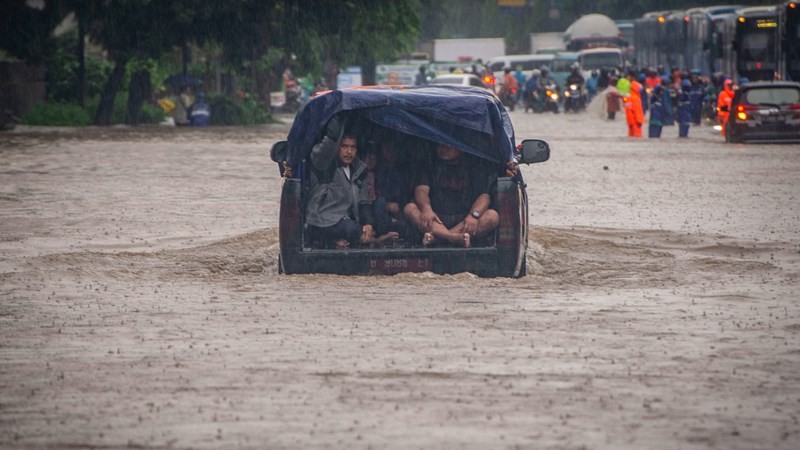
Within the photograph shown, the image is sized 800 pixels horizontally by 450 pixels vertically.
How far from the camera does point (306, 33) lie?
45.4 metres

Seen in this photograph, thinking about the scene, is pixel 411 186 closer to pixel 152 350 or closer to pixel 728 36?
pixel 152 350

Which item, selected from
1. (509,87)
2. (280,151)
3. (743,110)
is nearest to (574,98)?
(509,87)

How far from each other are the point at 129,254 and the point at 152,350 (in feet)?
16.6

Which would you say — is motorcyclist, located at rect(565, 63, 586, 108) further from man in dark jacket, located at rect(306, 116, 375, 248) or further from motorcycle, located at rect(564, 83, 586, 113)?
man in dark jacket, located at rect(306, 116, 375, 248)

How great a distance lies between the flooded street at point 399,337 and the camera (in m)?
6.92

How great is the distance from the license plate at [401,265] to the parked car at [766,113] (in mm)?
22253

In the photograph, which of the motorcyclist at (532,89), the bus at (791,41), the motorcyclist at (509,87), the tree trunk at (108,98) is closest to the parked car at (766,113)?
the bus at (791,41)

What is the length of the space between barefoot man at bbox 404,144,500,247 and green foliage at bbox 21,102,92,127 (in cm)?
3176

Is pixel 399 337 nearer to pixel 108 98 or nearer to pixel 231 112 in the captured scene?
pixel 108 98

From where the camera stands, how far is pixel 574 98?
5566 cm

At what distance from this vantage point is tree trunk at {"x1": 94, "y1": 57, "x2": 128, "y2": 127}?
43156 mm

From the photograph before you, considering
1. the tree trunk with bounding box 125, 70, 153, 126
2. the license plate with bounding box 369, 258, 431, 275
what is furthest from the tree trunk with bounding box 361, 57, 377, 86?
the license plate with bounding box 369, 258, 431, 275

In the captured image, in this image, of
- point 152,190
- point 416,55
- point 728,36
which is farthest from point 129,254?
point 416,55

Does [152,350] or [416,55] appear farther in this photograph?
[416,55]
